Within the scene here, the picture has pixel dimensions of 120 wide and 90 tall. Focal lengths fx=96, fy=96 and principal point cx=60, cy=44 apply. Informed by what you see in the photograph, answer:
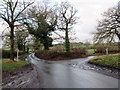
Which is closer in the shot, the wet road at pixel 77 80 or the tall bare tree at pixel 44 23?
the wet road at pixel 77 80

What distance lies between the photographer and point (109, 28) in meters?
15.0

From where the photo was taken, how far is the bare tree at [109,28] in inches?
573

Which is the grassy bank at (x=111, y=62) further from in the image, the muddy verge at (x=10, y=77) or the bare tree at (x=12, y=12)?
the bare tree at (x=12, y=12)

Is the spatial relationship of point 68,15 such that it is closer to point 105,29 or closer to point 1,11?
point 105,29

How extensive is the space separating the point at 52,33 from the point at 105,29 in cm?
1195

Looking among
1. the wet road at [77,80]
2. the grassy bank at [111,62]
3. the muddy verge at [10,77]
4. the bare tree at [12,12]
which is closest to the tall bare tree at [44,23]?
the bare tree at [12,12]

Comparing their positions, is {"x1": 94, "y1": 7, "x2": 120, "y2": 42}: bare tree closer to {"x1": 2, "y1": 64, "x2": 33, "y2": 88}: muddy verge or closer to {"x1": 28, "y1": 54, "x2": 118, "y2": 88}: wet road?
{"x1": 28, "y1": 54, "x2": 118, "y2": 88}: wet road

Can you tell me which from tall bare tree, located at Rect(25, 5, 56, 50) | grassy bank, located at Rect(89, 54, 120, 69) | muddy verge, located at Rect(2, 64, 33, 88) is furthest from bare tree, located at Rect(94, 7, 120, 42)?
muddy verge, located at Rect(2, 64, 33, 88)

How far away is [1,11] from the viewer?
38.7 ft

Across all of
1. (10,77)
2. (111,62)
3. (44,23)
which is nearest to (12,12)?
(44,23)

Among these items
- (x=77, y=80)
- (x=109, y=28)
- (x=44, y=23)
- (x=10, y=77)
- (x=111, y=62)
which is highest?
(x=44, y=23)

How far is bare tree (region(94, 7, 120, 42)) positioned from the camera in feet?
47.8

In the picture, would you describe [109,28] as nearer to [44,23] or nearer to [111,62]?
[111,62]

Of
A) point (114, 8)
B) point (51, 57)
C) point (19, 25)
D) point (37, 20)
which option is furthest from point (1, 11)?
point (114, 8)
